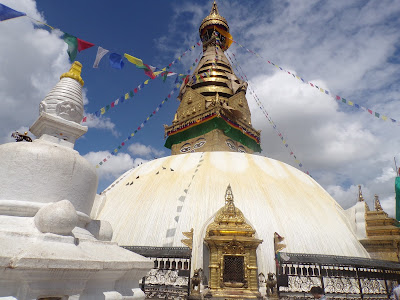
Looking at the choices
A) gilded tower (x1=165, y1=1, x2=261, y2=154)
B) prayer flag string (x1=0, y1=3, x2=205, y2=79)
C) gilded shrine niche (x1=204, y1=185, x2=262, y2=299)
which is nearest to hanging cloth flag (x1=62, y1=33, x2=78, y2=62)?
prayer flag string (x1=0, y1=3, x2=205, y2=79)

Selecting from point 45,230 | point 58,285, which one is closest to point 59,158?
point 45,230

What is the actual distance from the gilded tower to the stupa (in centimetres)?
524

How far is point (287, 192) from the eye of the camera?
10953mm

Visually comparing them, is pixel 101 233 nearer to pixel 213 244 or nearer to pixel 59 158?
pixel 59 158

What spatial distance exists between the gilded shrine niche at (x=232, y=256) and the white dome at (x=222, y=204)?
519mm

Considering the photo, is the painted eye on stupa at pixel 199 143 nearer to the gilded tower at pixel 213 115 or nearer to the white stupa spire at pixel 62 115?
the gilded tower at pixel 213 115

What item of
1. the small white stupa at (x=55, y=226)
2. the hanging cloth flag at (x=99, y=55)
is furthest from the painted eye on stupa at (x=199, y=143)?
the small white stupa at (x=55, y=226)

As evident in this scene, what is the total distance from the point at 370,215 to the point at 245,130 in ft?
33.7

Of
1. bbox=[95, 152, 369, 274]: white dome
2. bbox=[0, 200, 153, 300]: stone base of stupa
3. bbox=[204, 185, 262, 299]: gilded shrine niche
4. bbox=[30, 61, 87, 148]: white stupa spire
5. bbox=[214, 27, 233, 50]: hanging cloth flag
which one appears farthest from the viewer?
bbox=[214, 27, 233, 50]: hanging cloth flag

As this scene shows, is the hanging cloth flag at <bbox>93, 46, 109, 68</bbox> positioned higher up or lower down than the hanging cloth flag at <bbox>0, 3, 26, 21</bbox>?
higher up

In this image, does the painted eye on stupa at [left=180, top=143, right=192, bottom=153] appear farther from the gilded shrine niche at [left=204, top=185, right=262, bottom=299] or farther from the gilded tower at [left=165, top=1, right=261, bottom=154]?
the gilded shrine niche at [left=204, top=185, right=262, bottom=299]

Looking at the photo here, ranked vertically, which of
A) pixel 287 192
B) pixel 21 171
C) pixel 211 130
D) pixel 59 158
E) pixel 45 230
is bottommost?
pixel 45 230

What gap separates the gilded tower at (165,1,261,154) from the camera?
60.1ft

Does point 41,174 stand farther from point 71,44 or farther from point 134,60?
point 134,60
